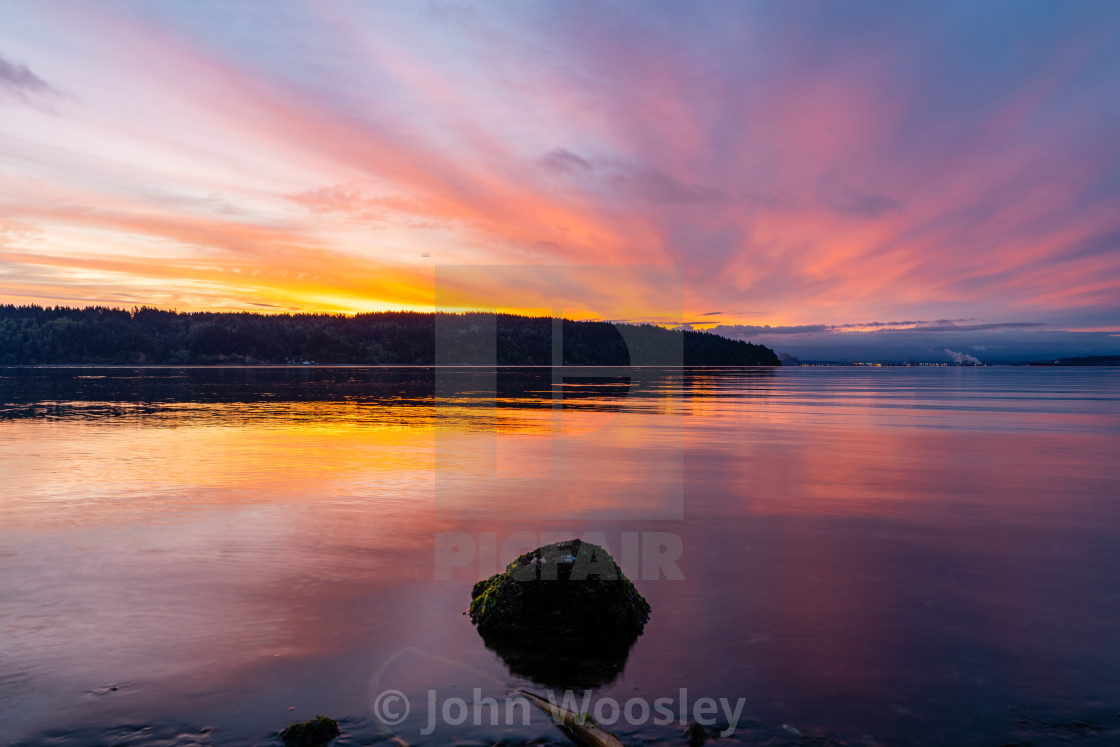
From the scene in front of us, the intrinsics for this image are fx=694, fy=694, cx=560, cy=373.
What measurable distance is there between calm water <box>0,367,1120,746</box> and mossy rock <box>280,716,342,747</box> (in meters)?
0.28

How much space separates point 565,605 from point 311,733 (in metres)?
3.64

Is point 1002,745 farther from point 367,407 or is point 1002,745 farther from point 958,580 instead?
point 367,407

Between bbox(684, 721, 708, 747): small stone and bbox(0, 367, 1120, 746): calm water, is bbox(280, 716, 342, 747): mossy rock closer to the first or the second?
bbox(0, 367, 1120, 746): calm water

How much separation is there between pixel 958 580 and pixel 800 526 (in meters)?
4.03

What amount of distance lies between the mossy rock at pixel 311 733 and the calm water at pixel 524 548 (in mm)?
284

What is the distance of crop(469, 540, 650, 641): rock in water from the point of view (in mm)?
9250

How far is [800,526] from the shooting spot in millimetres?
15211

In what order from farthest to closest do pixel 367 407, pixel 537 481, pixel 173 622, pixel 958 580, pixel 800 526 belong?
pixel 367 407
pixel 537 481
pixel 800 526
pixel 958 580
pixel 173 622

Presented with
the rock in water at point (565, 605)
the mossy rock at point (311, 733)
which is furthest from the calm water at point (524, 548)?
the rock in water at point (565, 605)

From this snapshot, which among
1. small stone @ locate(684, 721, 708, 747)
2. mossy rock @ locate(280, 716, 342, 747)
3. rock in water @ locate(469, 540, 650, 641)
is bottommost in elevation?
small stone @ locate(684, 721, 708, 747)

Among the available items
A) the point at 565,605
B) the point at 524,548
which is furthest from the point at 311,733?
the point at 524,548

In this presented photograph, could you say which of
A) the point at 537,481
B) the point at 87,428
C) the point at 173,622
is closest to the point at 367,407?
the point at 87,428

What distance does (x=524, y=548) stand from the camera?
13.4m

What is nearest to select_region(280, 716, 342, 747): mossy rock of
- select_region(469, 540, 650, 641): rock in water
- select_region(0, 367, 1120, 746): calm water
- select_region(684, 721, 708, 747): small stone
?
select_region(0, 367, 1120, 746): calm water
